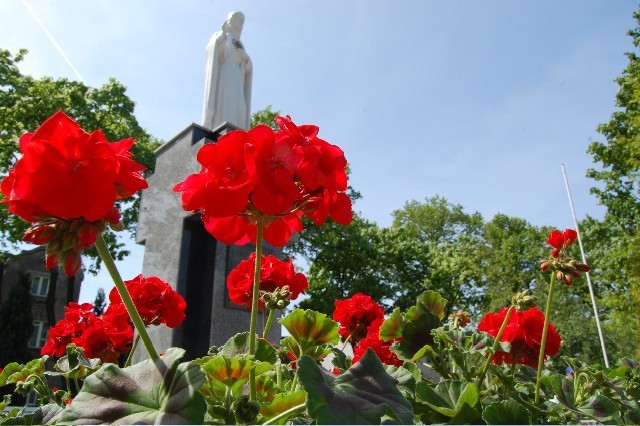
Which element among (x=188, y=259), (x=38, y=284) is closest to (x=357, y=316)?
(x=188, y=259)

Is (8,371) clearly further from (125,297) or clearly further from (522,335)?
(522,335)

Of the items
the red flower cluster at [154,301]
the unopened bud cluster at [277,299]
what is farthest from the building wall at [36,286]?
the unopened bud cluster at [277,299]

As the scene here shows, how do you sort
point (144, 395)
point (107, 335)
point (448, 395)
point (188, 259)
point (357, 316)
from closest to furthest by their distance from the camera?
1. point (144, 395)
2. point (448, 395)
3. point (107, 335)
4. point (357, 316)
5. point (188, 259)

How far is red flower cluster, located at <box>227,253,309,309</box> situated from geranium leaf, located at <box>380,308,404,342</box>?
0.90 feet

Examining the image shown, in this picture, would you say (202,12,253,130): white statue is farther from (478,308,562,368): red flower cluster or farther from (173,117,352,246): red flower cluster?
(173,117,352,246): red flower cluster

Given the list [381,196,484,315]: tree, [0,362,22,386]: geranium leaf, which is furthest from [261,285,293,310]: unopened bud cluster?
[381,196,484,315]: tree

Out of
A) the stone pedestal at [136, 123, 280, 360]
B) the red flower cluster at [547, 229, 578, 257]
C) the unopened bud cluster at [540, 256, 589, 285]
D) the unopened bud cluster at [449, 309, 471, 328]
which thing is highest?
the stone pedestal at [136, 123, 280, 360]

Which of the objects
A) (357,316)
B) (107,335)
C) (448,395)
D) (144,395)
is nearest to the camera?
(144,395)

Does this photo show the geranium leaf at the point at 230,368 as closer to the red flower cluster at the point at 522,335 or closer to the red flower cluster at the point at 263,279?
the red flower cluster at the point at 263,279

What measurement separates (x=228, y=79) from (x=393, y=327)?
8.88 m

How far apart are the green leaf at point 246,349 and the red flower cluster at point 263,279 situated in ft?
1.05

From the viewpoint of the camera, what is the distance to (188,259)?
622 cm

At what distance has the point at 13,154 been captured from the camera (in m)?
13.8

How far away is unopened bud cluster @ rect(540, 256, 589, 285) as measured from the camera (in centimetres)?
118
